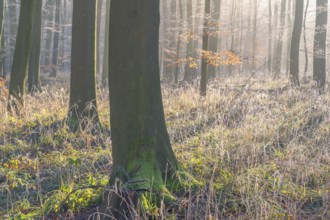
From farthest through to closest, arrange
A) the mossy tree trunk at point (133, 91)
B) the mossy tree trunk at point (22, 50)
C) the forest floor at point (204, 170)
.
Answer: the mossy tree trunk at point (22, 50)
the mossy tree trunk at point (133, 91)
the forest floor at point (204, 170)

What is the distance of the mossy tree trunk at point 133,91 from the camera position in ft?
13.7

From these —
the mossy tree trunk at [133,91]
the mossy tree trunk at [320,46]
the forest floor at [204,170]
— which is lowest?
the forest floor at [204,170]

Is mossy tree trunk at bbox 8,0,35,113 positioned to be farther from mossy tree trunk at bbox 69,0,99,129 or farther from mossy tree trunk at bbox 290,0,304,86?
mossy tree trunk at bbox 290,0,304,86

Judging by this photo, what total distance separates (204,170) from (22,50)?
658 centimetres

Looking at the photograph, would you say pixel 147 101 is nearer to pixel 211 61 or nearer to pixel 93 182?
pixel 93 182

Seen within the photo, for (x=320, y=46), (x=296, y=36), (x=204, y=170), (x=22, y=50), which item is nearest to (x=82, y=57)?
(x=22, y=50)

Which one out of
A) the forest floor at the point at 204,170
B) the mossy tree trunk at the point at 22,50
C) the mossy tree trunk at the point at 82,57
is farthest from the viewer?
the mossy tree trunk at the point at 22,50

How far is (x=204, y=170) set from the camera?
202 inches

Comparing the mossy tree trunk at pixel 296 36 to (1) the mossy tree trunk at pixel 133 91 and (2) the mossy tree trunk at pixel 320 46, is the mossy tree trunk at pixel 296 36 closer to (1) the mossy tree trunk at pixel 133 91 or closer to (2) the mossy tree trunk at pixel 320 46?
(2) the mossy tree trunk at pixel 320 46

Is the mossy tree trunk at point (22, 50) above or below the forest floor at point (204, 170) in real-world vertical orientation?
above

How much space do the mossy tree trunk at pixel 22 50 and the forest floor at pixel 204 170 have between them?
631 millimetres

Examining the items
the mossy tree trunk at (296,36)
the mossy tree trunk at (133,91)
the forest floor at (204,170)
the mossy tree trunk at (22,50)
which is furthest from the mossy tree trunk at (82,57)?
the mossy tree trunk at (296,36)

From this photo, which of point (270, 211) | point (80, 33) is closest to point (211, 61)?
point (80, 33)

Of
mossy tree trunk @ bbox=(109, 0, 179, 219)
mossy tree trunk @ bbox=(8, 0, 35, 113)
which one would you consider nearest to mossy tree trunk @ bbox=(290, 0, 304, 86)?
mossy tree trunk @ bbox=(8, 0, 35, 113)
